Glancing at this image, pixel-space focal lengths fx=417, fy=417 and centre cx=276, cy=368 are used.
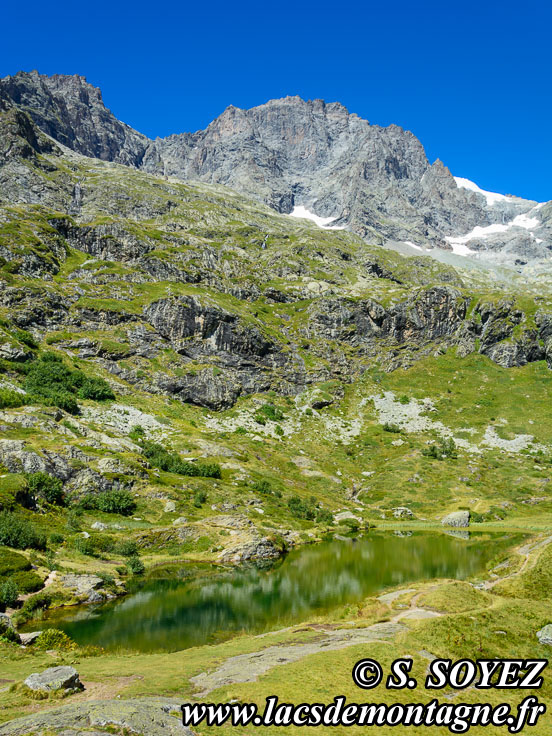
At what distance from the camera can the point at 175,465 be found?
90375 millimetres

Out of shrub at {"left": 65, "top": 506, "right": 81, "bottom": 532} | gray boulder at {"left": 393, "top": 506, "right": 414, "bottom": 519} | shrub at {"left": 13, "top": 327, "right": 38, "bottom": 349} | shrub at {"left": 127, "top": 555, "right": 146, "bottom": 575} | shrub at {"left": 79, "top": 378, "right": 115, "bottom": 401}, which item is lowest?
gray boulder at {"left": 393, "top": 506, "right": 414, "bottom": 519}

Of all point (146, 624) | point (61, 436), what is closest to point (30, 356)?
point (61, 436)

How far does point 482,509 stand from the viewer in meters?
97.2

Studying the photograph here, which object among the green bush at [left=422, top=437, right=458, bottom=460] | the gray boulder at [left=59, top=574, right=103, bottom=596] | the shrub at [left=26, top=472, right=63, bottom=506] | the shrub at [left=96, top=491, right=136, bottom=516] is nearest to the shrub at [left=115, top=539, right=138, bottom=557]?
the shrub at [left=96, top=491, right=136, bottom=516]

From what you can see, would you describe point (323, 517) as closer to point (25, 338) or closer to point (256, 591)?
point (256, 591)

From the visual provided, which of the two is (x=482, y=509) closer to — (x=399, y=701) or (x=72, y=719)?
(x=399, y=701)

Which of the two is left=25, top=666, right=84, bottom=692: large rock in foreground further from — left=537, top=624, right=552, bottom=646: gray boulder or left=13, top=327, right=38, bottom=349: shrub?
left=13, top=327, right=38, bottom=349: shrub

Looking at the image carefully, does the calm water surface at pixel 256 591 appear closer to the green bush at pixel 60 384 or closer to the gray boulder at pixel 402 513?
the gray boulder at pixel 402 513

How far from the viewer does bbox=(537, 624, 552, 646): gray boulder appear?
72.4 feet

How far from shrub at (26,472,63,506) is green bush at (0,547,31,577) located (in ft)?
63.2

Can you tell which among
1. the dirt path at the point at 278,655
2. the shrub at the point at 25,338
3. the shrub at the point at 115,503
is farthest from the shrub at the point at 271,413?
the dirt path at the point at 278,655

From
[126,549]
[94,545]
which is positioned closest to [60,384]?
[94,545]

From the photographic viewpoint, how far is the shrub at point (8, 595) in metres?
35.6

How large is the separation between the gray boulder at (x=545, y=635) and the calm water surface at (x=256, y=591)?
18881 millimetres
